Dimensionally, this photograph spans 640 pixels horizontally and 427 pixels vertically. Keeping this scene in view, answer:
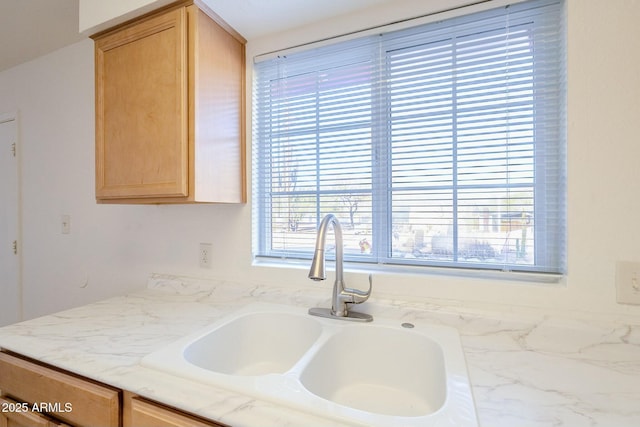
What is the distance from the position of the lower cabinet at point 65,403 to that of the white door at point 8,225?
177cm

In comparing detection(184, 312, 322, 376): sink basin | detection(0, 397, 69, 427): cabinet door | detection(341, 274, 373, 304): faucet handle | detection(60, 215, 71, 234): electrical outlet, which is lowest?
detection(0, 397, 69, 427): cabinet door

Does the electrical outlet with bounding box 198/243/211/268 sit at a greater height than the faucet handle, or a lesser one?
greater

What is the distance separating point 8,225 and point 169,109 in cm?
214

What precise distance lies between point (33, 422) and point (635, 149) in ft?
6.25

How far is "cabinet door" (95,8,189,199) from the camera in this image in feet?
3.53

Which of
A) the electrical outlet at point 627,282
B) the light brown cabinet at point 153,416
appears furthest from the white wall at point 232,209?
the light brown cabinet at point 153,416

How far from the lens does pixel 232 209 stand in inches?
54.9

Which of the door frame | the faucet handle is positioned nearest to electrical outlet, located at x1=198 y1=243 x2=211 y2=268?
the faucet handle

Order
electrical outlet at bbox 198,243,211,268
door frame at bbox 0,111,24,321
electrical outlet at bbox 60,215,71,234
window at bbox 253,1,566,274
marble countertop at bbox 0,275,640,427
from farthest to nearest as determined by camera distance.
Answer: door frame at bbox 0,111,24,321
electrical outlet at bbox 60,215,71,234
electrical outlet at bbox 198,243,211,268
window at bbox 253,1,566,274
marble countertop at bbox 0,275,640,427

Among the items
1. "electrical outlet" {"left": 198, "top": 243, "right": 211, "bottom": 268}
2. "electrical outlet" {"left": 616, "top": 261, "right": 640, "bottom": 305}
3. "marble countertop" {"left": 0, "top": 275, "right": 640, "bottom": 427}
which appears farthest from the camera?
"electrical outlet" {"left": 198, "top": 243, "right": 211, "bottom": 268}

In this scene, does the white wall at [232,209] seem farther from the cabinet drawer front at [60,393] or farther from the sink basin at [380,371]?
the cabinet drawer front at [60,393]

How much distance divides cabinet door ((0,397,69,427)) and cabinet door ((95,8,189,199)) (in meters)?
0.74

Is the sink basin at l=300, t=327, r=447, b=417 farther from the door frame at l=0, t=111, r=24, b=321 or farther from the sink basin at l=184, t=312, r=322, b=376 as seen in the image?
the door frame at l=0, t=111, r=24, b=321

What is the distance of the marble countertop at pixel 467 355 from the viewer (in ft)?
1.88
